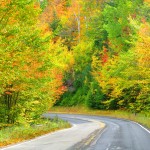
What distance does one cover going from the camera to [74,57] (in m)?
73.7

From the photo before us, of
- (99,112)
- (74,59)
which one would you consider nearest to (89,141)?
(99,112)

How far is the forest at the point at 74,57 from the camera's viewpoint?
70.4 feet

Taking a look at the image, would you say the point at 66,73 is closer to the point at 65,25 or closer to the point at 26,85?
the point at 65,25

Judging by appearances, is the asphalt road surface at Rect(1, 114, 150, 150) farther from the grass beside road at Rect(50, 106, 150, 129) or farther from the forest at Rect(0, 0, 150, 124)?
the grass beside road at Rect(50, 106, 150, 129)

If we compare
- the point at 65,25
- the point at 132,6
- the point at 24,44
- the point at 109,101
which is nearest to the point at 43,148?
the point at 24,44

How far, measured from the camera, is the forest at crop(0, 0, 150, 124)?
21.5m

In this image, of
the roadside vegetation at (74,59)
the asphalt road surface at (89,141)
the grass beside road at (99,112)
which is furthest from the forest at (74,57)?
the asphalt road surface at (89,141)

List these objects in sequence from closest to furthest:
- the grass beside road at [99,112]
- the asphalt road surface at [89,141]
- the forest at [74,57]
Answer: the asphalt road surface at [89,141] < the forest at [74,57] < the grass beside road at [99,112]

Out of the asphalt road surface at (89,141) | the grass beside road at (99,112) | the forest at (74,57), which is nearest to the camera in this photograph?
the asphalt road surface at (89,141)

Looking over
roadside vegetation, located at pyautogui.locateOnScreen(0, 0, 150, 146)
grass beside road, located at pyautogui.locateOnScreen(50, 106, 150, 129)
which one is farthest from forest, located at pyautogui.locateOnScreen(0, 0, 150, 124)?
grass beside road, located at pyautogui.locateOnScreen(50, 106, 150, 129)

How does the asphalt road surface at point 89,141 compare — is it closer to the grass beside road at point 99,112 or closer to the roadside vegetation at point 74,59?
the roadside vegetation at point 74,59

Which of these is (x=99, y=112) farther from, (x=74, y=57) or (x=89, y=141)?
(x=89, y=141)

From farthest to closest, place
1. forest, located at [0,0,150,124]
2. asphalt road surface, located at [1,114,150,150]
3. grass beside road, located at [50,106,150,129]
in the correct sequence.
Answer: grass beside road, located at [50,106,150,129]
forest, located at [0,0,150,124]
asphalt road surface, located at [1,114,150,150]

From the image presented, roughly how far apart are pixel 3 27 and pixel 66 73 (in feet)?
179
